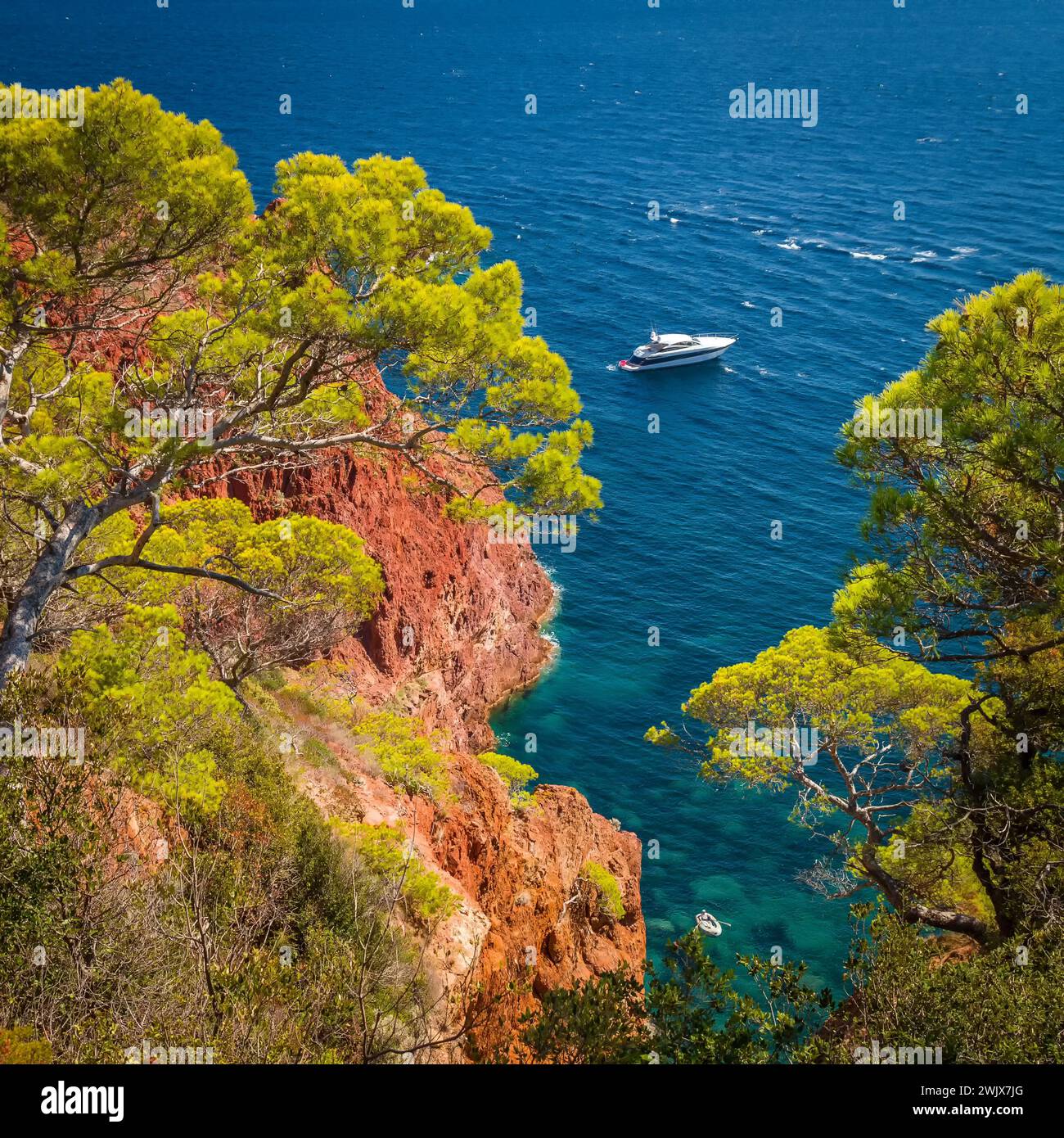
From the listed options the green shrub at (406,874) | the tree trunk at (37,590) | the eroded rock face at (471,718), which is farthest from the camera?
the eroded rock face at (471,718)

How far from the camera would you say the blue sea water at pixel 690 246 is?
156ft

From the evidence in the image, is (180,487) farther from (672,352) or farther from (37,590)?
(672,352)

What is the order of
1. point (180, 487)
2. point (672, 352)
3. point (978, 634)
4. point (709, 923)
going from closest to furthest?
point (978, 634), point (180, 487), point (709, 923), point (672, 352)

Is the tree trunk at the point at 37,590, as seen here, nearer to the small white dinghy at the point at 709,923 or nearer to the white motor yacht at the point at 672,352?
the small white dinghy at the point at 709,923

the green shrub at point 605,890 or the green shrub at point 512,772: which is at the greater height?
the green shrub at point 512,772

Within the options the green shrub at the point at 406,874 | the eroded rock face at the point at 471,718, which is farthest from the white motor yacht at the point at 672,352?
the green shrub at the point at 406,874

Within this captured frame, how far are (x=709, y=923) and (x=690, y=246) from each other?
73560 mm

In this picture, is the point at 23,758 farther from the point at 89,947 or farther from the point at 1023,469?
the point at 1023,469

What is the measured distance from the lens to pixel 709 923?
124 ft

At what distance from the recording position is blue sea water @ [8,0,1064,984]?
1868 inches

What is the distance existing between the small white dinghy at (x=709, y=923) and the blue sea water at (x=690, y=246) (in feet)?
1.95

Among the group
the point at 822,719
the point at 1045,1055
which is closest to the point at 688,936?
the point at 1045,1055

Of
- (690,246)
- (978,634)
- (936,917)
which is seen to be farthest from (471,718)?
(690,246)

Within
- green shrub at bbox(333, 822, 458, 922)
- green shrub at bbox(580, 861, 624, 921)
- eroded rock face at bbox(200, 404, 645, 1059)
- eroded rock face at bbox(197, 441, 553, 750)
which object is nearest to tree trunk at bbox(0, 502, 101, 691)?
eroded rock face at bbox(200, 404, 645, 1059)
